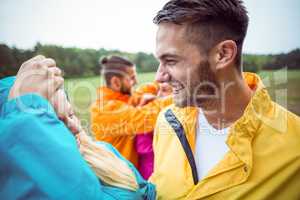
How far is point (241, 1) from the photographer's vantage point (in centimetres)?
125

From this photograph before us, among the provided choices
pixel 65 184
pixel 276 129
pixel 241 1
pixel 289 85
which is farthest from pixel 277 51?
pixel 65 184

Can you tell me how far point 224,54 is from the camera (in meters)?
1.25

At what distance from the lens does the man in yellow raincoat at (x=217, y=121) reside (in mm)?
1086

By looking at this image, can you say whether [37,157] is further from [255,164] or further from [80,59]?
[80,59]

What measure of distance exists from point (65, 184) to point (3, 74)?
0.85 metres

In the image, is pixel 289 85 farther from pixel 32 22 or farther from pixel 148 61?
pixel 32 22

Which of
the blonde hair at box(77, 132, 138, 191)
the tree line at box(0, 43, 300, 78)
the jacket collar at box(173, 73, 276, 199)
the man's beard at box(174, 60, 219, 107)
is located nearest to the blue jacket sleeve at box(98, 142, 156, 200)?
the blonde hair at box(77, 132, 138, 191)

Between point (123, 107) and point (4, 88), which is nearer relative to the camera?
point (4, 88)

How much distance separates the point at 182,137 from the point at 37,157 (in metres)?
0.61

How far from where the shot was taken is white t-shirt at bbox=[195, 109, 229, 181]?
1201 mm

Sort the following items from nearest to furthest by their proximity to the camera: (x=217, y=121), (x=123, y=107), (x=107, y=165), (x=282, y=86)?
(x=107, y=165)
(x=217, y=121)
(x=282, y=86)
(x=123, y=107)

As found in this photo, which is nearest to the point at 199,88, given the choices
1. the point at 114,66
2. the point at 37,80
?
the point at 37,80

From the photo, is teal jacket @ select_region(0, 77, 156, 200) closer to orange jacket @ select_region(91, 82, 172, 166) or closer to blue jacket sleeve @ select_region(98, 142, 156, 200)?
blue jacket sleeve @ select_region(98, 142, 156, 200)

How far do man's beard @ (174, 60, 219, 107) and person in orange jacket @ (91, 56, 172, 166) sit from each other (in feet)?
3.10
